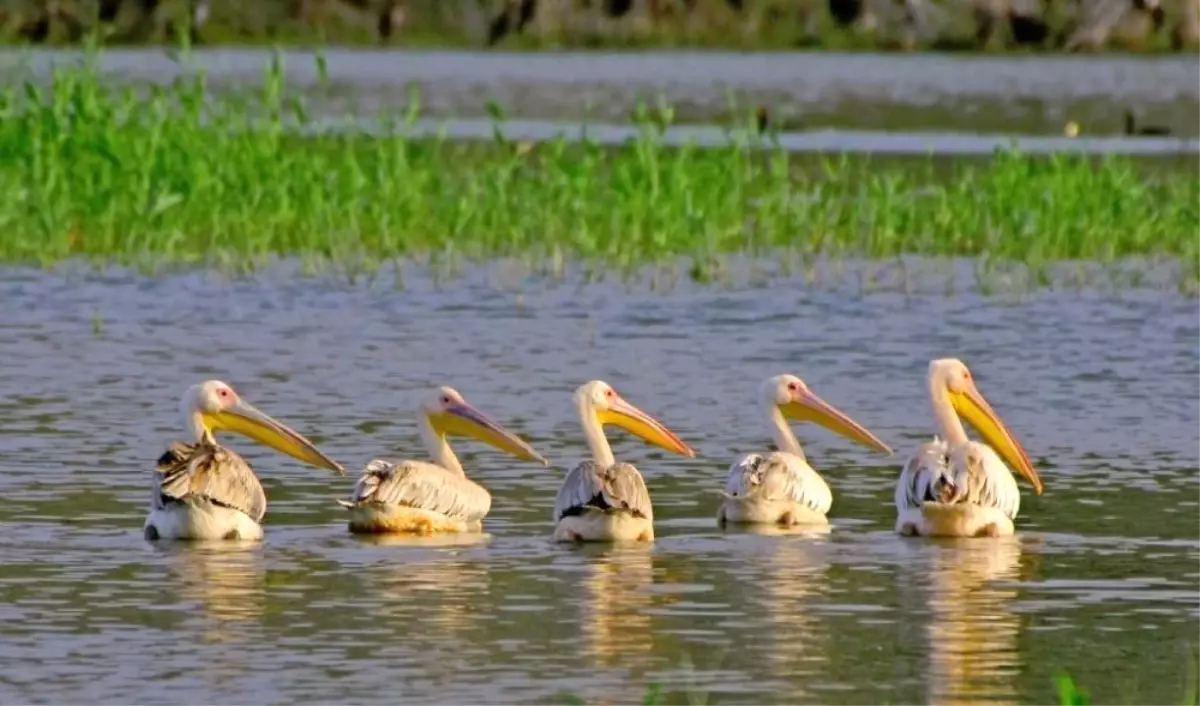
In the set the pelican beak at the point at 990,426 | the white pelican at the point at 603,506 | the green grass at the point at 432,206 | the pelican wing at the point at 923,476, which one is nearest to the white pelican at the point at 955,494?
the pelican wing at the point at 923,476

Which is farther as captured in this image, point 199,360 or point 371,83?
point 371,83

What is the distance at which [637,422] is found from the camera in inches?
499

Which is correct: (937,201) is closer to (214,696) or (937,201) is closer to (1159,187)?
(1159,187)

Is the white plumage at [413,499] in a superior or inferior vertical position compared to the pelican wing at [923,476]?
inferior

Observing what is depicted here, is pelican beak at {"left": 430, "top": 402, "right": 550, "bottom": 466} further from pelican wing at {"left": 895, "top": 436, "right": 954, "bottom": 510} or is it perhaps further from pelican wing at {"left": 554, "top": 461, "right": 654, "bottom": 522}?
pelican wing at {"left": 895, "top": 436, "right": 954, "bottom": 510}

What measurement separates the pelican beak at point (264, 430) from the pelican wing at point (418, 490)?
66 centimetres

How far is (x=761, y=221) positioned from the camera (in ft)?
71.6

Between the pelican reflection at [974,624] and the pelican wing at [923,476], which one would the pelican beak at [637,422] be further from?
the pelican reflection at [974,624]

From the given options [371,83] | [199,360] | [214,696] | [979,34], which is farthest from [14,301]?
[979,34]

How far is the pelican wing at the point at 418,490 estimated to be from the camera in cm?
1155

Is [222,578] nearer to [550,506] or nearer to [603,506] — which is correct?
[603,506]

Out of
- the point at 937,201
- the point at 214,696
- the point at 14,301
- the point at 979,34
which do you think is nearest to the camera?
the point at 214,696

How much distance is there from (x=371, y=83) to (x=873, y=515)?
1127 inches

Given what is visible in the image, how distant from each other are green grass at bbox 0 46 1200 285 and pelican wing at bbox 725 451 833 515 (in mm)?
7757
